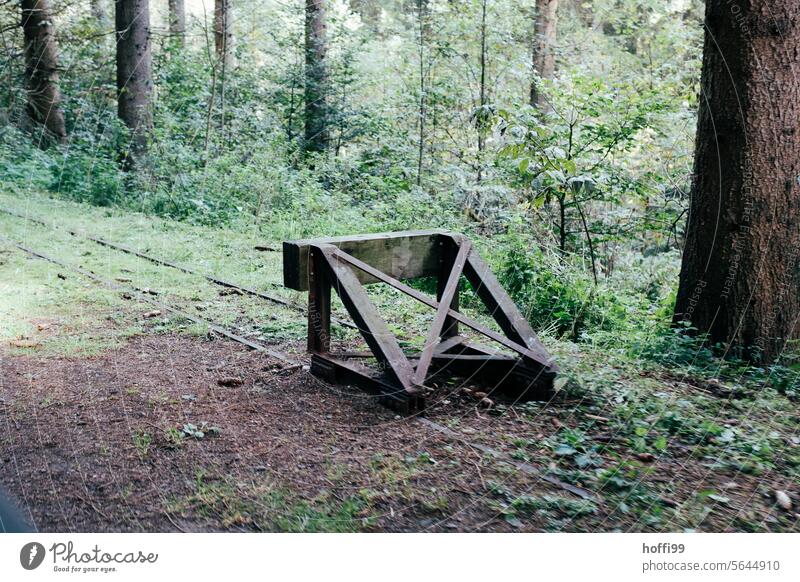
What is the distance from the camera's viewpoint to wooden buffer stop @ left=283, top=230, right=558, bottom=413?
4.08m

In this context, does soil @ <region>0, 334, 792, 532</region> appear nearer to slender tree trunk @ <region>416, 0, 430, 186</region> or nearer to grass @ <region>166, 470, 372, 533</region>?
grass @ <region>166, 470, 372, 533</region>

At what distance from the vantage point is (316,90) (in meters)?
15.7

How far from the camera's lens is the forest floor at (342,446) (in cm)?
282

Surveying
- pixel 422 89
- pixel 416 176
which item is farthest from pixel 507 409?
pixel 422 89

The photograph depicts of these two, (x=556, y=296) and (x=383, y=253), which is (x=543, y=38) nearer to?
(x=556, y=296)

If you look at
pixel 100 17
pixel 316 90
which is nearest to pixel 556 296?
pixel 316 90

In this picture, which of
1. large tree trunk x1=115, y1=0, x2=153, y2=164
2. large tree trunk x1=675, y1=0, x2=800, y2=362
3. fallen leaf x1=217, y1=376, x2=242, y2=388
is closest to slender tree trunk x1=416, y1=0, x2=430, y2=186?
large tree trunk x1=115, y1=0, x2=153, y2=164

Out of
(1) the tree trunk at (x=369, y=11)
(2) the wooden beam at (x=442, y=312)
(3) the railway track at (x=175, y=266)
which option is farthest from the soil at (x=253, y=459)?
(1) the tree trunk at (x=369, y=11)

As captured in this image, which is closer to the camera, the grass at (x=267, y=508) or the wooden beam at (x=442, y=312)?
the grass at (x=267, y=508)

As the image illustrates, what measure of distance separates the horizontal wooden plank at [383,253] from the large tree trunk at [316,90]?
11280 mm

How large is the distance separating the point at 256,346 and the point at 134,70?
992cm

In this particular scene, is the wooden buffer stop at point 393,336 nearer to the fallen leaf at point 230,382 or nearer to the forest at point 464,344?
the forest at point 464,344

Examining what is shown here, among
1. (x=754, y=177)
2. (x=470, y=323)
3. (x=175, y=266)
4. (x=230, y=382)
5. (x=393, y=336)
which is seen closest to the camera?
(x=393, y=336)

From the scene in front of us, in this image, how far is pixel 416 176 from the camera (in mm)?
13375
